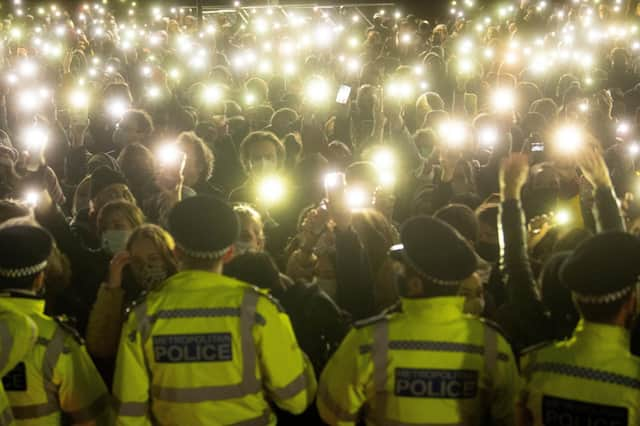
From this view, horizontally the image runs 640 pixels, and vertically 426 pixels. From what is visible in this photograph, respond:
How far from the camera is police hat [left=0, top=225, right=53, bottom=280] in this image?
3.43m

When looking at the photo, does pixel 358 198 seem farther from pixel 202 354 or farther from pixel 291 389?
pixel 202 354

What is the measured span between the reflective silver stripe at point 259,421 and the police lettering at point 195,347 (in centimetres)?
32

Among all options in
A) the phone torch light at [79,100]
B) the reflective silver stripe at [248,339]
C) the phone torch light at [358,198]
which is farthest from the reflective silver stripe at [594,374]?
the phone torch light at [79,100]

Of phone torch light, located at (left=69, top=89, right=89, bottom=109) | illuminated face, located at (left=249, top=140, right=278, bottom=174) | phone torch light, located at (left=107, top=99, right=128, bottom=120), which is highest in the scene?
phone torch light, located at (left=107, top=99, right=128, bottom=120)

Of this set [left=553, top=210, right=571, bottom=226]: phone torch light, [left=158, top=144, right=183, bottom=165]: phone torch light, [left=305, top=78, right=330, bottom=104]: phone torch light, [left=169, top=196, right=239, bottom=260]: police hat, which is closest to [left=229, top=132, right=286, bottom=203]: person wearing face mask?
[left=158, top=144, right=183, bottom=165]: phone torch light

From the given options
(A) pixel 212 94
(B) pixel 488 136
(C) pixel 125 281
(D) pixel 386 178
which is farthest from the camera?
(A) pixel 212 94

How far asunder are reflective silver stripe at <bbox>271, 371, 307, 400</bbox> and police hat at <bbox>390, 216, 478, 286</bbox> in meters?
0.75

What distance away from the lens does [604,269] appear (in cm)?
301

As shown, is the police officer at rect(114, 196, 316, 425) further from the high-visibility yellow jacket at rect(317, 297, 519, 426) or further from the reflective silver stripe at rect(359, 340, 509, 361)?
the reflective silver stripe at rect(359, 340, 509, 361)

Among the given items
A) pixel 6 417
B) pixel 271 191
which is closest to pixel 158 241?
pixel 6 417

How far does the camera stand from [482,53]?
49.5 ft

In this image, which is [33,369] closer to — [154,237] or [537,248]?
[154,237]

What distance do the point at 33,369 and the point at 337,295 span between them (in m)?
1.87

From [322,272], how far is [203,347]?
5.89ft
